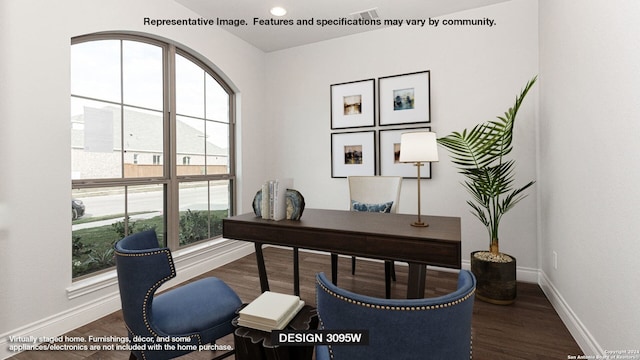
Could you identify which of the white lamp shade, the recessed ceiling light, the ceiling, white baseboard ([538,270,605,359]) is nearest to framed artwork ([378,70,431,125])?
the ceiling

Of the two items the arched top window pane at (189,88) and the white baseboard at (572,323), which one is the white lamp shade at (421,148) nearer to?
the white baseboard at (572,323)

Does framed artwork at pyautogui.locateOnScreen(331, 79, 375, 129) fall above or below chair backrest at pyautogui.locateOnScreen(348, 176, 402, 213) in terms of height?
above

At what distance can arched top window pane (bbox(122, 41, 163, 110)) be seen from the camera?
8.59 feet

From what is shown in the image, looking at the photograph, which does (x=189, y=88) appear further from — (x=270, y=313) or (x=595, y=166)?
(x=595, y=166)

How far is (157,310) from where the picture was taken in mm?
1429

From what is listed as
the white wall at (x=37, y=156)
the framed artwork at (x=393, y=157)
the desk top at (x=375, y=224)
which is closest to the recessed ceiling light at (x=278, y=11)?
the white wall at (x=37, y=156)

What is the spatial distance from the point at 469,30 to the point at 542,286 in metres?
2.67

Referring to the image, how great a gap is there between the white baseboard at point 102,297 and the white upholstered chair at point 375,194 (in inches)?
60.3

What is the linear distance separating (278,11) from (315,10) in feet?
1.31

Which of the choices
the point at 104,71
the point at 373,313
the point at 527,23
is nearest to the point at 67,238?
the point at 104,71

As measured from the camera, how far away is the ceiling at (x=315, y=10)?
115 inches

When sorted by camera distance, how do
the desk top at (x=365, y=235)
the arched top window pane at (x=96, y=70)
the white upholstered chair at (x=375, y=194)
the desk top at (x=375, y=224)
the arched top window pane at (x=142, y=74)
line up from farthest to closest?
1. the white upholstered chair at (x=375, y=194)
2. the arched top window pane at (x=142, y=74)
3. the arched top window pane at (x=96, y=70)
4. the desk top at (x=375, y=224)
5. the desk top at (x=365, y=235)

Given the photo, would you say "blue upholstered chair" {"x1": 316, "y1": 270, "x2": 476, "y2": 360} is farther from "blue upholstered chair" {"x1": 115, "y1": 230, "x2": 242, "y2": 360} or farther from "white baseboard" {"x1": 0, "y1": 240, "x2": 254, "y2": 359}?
"white baseboard" {"x1": 0, "y1": 240, "x2": 254, "y2": 359}

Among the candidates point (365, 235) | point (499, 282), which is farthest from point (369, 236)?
point (499, 282)
